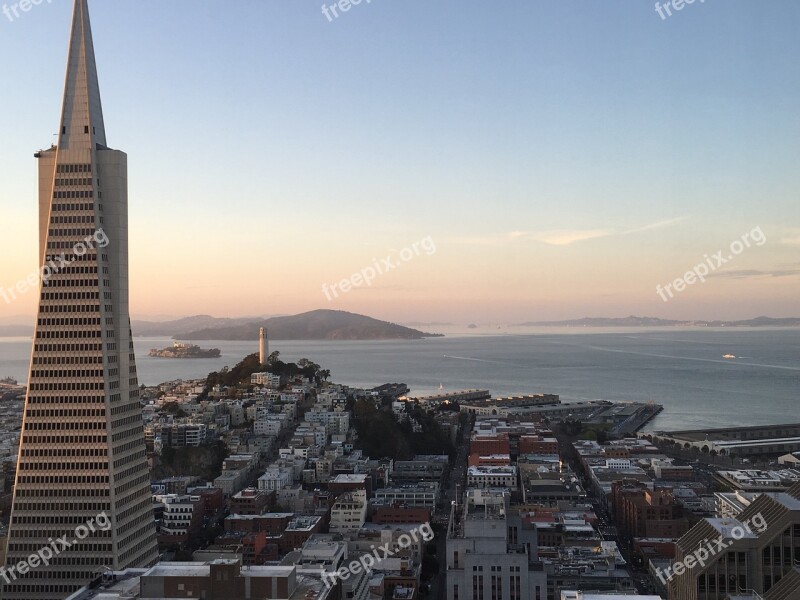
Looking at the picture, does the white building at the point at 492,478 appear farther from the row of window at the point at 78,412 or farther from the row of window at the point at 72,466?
the row of window at the point at 78,412

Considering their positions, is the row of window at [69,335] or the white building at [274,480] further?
the white building at [274,480]

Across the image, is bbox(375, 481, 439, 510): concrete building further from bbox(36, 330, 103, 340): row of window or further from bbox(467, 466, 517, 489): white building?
bbox(36, 330, 103, 340): row of window

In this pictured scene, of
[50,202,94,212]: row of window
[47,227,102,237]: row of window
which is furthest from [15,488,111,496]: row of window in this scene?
[50,202,94,212]: row of window

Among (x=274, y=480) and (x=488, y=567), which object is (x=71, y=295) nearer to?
(x=488, y=567)

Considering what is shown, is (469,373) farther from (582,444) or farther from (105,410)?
(105,410)

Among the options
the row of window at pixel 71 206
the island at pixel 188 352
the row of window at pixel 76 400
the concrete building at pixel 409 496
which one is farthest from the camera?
the island at pixel 188 352

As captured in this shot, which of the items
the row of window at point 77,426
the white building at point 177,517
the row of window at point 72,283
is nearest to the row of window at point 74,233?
the row of window at point 72,283

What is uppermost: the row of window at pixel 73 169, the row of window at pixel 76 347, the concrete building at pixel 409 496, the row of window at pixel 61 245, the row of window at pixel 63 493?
the row of window at pixel 73 169

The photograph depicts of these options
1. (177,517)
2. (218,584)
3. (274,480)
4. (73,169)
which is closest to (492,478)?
(274,480)
